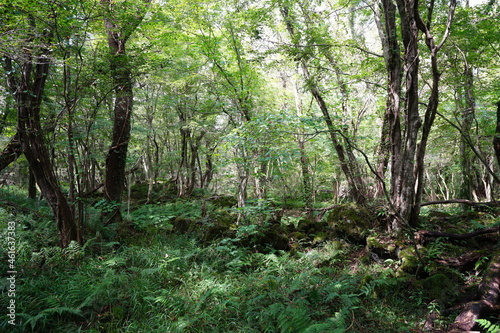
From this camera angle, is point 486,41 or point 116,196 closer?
point 486,41

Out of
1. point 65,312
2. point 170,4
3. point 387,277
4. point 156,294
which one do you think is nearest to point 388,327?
point 387,277

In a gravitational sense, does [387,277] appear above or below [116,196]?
below

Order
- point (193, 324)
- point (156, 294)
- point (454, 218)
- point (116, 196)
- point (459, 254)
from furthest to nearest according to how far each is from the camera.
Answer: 1. point (116, 196)
2. point (454, 218)
3. point (459, 254)
4. point (156, 294)
5. point (193, 324)

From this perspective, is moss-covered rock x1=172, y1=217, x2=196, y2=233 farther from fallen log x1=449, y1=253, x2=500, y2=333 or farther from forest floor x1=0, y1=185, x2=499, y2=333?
fallen log x1=449, y1=253, x2=500, y2=333

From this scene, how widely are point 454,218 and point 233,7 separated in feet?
30.0

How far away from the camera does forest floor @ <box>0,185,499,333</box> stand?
331cm

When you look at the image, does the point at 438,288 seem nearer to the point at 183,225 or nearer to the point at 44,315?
the point at 44,315

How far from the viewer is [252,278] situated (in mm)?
4527

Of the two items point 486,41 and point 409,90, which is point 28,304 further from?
point 486,41

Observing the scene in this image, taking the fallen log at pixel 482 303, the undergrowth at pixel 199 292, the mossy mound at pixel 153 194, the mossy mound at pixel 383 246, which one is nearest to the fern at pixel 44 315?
the undergrowth at pixel 199 292

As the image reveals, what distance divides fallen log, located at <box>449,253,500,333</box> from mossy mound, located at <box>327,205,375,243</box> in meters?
2.60

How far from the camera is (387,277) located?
4426mm

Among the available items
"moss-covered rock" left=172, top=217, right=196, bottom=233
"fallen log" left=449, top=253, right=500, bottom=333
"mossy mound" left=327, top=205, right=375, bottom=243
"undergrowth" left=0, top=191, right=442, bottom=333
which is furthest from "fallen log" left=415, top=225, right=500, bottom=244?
"moss-covered rock" left=172, top=217, right=196, bottom=233

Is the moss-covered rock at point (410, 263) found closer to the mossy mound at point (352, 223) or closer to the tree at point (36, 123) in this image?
the mossy mound at point (352, 223)
